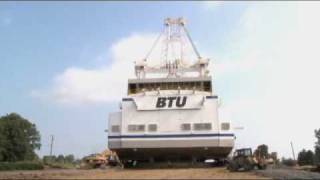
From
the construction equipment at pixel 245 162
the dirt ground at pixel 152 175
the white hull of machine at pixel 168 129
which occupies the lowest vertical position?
the dirt ground at pixel 152 175

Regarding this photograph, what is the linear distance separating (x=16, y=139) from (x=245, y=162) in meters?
57.8

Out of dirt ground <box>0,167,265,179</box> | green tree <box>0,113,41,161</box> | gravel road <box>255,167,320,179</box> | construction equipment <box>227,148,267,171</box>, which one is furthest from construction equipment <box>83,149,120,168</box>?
green tree <box>0,113,41,161</box>

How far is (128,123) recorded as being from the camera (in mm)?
28828

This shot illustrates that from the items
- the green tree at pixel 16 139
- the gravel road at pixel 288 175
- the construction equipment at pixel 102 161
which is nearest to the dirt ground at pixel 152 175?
the gravel road at pixel 288 175

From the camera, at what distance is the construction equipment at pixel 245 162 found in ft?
85.0

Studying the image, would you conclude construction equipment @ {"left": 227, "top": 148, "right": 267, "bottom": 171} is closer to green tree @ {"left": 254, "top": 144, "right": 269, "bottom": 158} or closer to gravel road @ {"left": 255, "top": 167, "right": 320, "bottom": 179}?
green tree @ {"left": 254, "top": 144, "right": 269, "bottom": 158}

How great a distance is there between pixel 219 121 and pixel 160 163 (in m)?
4.89

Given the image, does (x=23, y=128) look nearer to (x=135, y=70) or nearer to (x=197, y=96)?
(x=135, y=70)

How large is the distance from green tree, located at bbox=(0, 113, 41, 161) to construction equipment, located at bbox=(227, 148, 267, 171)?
171ft

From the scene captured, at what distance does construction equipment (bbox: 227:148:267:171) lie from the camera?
1020 inches

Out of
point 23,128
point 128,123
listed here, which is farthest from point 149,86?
point 23,128

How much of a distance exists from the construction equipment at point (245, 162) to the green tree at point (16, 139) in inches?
2050

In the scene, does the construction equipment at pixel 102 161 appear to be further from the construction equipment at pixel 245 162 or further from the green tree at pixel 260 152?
the construction equipment at pixel 245 162

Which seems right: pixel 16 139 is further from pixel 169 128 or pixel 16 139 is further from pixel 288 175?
pixel 288 175
